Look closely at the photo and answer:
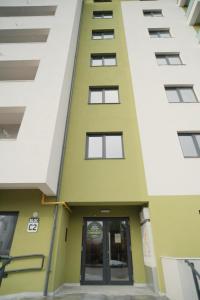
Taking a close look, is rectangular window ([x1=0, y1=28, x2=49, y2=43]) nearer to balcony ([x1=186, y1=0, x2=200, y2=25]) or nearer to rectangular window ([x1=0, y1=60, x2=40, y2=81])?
rectangular window ([x1=0, y1=60, x2=40, y2=81])

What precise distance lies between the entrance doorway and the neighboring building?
0.04 meters

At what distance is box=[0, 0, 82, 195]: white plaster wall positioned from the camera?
5746 millimetres

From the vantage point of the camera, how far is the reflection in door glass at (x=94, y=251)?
705 centimetres

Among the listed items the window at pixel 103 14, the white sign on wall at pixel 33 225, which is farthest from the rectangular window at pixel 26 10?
the white sign on wall at pixel 33 225

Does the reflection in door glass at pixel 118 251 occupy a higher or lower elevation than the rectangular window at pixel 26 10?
lower

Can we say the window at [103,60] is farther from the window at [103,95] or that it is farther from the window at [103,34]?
the window at [103,34]

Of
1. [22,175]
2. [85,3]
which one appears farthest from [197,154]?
[85,3]

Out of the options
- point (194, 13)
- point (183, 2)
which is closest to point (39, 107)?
point (194, 13)

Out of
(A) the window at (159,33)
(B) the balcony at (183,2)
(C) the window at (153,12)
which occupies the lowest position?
(A) the window at (159,33)

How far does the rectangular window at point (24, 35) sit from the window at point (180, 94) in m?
8.14

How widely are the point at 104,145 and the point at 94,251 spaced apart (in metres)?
4.31

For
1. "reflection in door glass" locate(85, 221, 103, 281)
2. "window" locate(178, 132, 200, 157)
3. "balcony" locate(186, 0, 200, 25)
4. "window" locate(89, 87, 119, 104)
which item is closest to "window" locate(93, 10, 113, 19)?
"balcony" locate(186, 0, 200, 25)

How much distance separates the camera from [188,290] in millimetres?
4793

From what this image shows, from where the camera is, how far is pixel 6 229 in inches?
259
